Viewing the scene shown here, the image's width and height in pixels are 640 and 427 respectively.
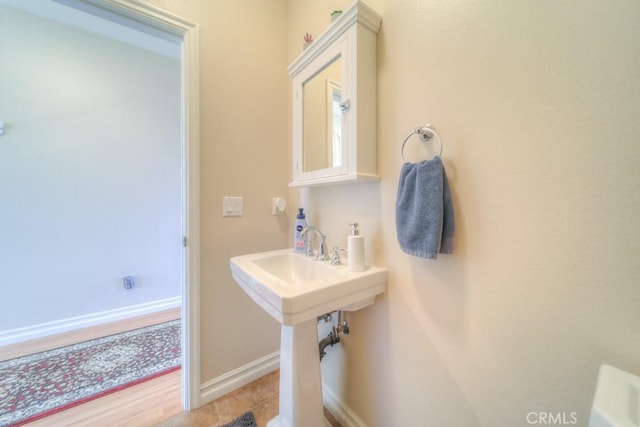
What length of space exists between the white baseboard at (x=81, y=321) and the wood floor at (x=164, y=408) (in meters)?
1.06

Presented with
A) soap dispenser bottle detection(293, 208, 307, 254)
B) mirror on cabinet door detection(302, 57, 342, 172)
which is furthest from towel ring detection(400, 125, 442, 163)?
soap dispenser bottle detection(293, 208, 307, 254)

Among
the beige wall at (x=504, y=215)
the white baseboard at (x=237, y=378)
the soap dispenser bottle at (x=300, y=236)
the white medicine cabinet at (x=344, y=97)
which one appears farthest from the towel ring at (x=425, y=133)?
the white baseboard at (x=237, y=378)

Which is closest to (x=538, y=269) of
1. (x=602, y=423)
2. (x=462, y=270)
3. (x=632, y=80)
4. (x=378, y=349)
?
(x=462, y=270)

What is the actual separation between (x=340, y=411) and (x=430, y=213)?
113 centimetres

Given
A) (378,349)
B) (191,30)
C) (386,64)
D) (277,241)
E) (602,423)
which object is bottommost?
(378,349)

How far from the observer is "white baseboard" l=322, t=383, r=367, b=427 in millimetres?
1106

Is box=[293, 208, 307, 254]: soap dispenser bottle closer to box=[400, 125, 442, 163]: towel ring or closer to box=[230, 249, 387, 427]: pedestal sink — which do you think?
box=[230, 249, 387, 427]: pedestal sink

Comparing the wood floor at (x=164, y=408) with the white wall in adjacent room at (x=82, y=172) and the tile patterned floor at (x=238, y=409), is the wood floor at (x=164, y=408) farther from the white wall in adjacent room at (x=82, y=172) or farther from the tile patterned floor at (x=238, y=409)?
the white wall in adjacent room at (x=82, y=172)

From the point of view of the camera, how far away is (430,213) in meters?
0.72

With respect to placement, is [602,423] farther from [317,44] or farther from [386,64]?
[317,44]

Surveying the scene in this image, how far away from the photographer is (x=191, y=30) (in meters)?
1.20

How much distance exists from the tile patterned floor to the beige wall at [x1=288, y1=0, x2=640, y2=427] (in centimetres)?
64

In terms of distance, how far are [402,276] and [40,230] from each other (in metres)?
2.76

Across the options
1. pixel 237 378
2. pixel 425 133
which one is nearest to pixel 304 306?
pixel 425 133
